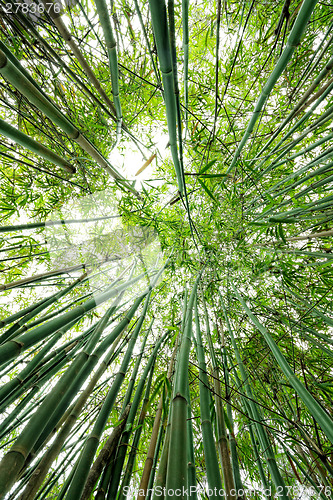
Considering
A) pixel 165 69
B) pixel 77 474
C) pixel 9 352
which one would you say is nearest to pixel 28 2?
pixel 165 69

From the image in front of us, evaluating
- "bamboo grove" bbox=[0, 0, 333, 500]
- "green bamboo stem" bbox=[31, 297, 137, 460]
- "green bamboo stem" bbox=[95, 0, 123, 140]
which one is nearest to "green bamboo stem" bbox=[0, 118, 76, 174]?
"bamboo grove" bbox=[0, 0, 333, 500]

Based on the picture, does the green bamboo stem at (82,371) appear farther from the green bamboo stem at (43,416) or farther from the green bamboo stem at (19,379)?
the green bamboo stem at (19,379)

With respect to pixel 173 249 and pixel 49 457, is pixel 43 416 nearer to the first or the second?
pixel 49 457

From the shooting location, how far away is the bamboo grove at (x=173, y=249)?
0.80 m

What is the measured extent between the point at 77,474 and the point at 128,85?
2.57 m

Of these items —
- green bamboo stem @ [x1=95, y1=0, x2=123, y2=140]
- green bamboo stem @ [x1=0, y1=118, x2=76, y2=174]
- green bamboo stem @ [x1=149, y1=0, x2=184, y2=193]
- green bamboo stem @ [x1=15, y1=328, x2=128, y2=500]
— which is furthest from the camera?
green bamboo stem @ [x1=0, y1=118, x2=76, y2=174]

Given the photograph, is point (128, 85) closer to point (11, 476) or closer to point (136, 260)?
point (136, 260)

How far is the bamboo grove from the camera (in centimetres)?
80

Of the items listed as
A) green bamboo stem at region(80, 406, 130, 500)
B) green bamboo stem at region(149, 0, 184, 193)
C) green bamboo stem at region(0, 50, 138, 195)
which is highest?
green bamboo stem at region(0, 50, 138, 195)

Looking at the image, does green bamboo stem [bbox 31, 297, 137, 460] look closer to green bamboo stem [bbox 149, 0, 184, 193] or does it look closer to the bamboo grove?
the bamboo grove

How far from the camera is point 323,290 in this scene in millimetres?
1792

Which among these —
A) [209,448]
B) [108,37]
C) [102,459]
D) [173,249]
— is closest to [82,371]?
[102,459]

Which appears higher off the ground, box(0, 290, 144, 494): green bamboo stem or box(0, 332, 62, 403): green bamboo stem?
box(0, 332, 62, 403): green bamboo stem

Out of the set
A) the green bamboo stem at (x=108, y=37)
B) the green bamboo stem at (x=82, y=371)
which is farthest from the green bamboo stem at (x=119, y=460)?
the green bamboo stem at (x=108, y=37)
